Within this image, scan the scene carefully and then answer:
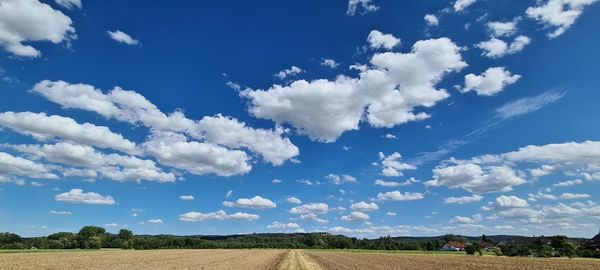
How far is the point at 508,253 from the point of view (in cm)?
10894

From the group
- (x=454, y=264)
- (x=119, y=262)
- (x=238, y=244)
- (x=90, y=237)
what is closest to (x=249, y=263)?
(x=119, y=262)

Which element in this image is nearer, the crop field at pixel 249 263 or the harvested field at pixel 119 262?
the harvested field at pixel 119 262

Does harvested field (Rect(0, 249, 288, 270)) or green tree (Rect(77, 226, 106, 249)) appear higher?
green tree (Rect(77, 226, 106, 249))

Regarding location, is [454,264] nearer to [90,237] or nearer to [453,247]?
[90,237]

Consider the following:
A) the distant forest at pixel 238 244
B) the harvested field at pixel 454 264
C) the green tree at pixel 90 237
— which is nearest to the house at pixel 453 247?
the distant forest at pixel 238 244

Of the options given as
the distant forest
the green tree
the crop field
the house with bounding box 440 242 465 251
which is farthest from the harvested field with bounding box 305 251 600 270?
the house with bounding box 440 242 465 251

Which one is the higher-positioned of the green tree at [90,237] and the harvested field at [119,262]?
the green tree at [90,237]

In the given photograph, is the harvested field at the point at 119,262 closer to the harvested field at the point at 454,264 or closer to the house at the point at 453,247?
the harvested field at the point at 454,264

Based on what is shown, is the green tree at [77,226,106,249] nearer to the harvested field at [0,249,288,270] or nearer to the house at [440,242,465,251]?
the harvested field at [0,249,288,270]

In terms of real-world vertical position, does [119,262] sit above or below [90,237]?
below

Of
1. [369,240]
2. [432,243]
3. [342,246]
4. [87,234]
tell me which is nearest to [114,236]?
[87,234]

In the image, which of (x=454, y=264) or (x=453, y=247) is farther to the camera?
(x=453, y=247)

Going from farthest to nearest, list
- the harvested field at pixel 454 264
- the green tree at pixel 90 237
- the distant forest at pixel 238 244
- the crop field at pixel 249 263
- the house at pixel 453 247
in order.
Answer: the house at pixel 453 247, the green tree at pixel 90 237, the distant forest at pixel 238 244, the harvested field at pixel 454 264, the crop field at pixel 249 263

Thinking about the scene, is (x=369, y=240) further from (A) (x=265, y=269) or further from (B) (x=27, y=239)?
(A) (x=265, y=269)
